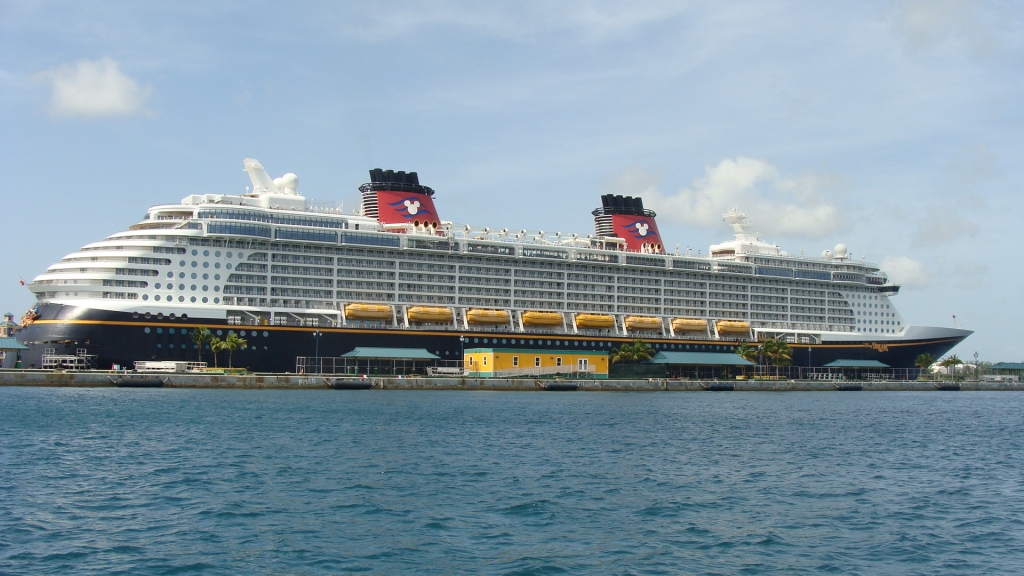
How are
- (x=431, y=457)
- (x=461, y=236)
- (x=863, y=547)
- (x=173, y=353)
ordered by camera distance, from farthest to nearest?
(x=461, y=236)
(x=173, y=353)
(x=431, y=457)
(x=863, y=547)

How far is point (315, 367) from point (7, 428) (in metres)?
37.4

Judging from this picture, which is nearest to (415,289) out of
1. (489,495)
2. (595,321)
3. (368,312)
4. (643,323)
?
(368,312)

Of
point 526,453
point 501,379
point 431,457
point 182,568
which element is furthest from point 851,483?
point 501,379

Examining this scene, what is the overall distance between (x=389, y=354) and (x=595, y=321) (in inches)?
976

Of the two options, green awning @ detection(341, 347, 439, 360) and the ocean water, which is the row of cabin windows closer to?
green awning @ detection(341, 347, 439, 360)

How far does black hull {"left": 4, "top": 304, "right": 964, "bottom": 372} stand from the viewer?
71.7 meters

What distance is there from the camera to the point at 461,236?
315 feet

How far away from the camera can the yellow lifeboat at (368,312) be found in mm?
84438

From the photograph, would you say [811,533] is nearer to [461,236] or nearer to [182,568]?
[182,568]

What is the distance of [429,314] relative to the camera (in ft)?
289

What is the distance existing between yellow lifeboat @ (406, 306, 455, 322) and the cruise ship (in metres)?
0.13

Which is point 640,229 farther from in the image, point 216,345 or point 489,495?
point 489,495

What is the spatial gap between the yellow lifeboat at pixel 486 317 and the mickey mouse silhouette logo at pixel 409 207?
10853 mm

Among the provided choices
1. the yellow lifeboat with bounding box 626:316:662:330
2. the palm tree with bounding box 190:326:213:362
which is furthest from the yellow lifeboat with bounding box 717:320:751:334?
the palm tree with bounding box 190:326:213:362
